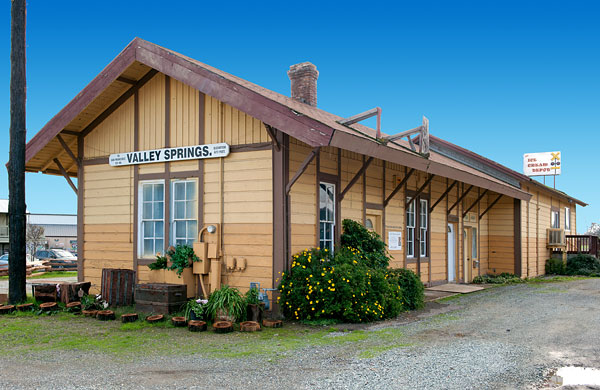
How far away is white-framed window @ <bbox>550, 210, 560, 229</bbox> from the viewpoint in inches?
1038

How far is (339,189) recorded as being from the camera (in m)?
12.5

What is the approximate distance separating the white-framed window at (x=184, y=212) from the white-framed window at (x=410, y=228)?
653cm

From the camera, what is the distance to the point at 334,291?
32.7ft

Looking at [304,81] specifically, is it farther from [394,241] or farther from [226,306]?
[226,306]

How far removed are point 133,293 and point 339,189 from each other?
4.92 m

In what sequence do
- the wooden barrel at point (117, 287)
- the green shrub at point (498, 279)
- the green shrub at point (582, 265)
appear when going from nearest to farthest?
1. the wooden barrel at point (117, 287)
2. the green shrub at point (498, 279)
3. the green shrub at point (582, 265)

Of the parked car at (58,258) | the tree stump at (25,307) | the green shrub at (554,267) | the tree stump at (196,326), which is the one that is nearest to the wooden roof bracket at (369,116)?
the tree stump at (196,326)

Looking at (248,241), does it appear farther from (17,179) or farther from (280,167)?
(17,179)

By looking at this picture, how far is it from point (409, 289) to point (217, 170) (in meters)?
4.78

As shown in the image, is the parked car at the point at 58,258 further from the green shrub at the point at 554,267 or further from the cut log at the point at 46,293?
the green shrub at the point at 554,267

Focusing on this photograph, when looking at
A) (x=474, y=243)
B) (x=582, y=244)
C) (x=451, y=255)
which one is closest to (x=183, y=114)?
(x=451, y=255)

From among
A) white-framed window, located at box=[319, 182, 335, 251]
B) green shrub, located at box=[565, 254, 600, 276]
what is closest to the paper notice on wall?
white-framed window, located at box=[319, 182, 335, 251]

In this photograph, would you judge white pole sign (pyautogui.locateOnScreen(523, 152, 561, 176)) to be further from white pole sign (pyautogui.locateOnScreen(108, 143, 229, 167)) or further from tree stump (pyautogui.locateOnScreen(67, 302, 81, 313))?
tree stump (pyautogui.locateOnScreen(67, 302, 81, 313))

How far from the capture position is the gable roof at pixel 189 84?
9.71 m
